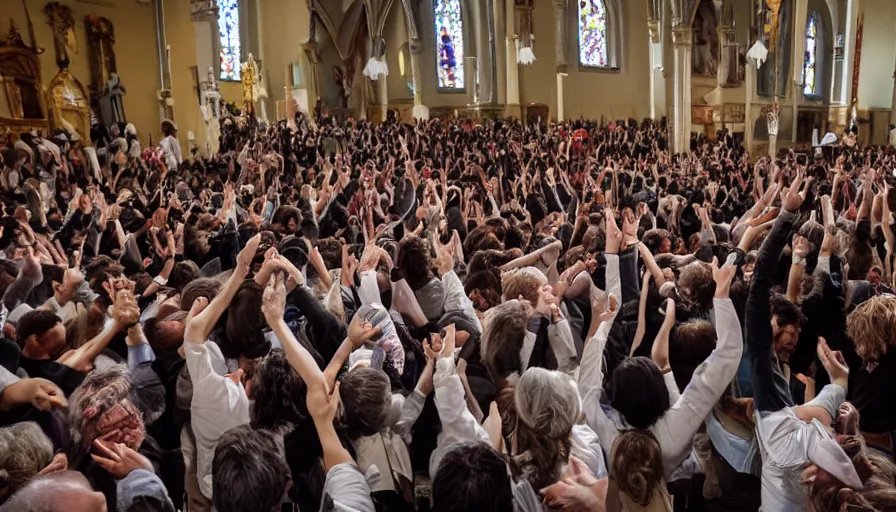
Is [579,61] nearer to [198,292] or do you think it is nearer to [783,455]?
[198,292]

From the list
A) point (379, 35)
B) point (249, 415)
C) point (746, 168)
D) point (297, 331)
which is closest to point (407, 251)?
point (297, 331)

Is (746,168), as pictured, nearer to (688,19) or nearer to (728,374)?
(688,19)

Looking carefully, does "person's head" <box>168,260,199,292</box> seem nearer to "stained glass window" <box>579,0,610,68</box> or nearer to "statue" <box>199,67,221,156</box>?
"statue" <box>199,67,221,156</box>

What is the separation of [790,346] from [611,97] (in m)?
27.9

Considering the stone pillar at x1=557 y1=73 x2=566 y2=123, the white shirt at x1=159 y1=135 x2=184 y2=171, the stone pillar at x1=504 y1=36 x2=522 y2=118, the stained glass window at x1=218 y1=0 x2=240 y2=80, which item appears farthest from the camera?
the stone pillar at x1=557 y1=73 x2=566 y2=123

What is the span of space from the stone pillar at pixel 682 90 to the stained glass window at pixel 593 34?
148 inches

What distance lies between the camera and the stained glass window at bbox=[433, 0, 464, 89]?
91.1 feet

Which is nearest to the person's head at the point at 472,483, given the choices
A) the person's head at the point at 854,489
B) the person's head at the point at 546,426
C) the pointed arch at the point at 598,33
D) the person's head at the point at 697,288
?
the person's head at the point at 546,426

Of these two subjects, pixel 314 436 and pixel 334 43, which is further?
pixel 334 43

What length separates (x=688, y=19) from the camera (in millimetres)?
26797

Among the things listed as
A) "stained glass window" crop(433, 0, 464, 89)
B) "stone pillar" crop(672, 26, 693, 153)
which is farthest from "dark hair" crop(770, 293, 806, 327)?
"stained glass window" crop(433, 0, 464, 89)

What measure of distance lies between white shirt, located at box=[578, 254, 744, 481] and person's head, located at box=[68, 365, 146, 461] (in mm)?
1609

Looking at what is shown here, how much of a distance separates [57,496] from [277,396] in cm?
85

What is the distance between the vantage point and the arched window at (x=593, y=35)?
98.3ft
